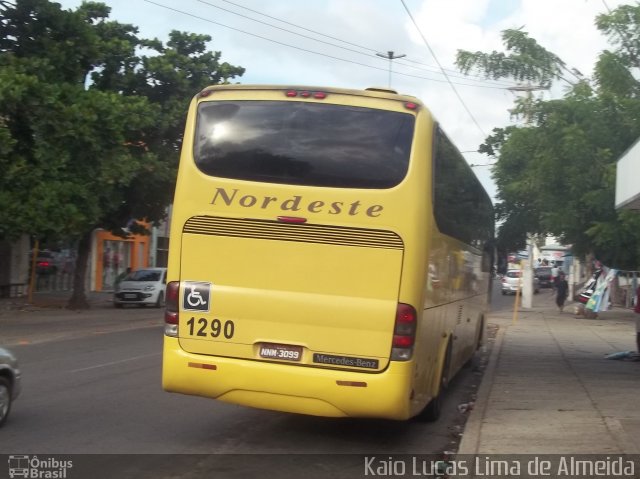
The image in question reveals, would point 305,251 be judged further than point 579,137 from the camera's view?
No

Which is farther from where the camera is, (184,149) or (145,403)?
(145,403)

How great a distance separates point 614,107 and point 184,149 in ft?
72.8

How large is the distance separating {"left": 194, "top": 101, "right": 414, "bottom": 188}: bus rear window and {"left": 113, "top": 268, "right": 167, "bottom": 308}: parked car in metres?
23.9

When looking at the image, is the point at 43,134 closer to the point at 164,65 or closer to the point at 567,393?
the point at 164,65

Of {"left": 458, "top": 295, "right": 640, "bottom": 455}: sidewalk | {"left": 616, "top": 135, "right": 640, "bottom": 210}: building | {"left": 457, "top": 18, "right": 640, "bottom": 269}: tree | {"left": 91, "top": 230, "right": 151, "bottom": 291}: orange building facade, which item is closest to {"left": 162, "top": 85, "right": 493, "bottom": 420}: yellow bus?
{"left": 458, "top": 295, "right": 640, "bottom": 455}: sidewalk

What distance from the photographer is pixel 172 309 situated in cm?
819

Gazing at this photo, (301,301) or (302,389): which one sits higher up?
(301,301)

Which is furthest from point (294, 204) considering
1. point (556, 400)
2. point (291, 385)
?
point (556, 400)

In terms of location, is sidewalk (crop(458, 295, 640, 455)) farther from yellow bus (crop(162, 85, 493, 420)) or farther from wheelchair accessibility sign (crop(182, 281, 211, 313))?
wheelchair accessibility sign (crop(182, 281, 211, 313))

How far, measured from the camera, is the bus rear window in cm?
798

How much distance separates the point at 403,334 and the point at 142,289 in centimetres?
2564

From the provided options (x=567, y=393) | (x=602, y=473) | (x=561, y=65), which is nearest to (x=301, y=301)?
(x=602, y=473)

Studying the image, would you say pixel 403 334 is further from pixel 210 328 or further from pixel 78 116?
pixel 78 116

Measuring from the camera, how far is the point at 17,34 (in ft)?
81.6
